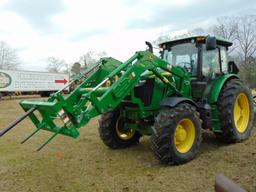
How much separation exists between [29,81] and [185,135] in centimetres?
2505

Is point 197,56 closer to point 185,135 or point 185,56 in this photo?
point 185,56

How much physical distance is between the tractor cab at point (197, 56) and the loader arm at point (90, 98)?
552 millimetres

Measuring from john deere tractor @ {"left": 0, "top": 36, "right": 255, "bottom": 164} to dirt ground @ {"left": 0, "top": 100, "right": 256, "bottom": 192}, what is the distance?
1.07 feet

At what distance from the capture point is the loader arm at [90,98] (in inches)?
173

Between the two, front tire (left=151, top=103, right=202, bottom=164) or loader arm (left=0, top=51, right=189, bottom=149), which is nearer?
loader arm (left=0, top=51, right=189, bottom=149)

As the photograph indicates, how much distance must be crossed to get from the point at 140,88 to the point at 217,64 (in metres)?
1.97

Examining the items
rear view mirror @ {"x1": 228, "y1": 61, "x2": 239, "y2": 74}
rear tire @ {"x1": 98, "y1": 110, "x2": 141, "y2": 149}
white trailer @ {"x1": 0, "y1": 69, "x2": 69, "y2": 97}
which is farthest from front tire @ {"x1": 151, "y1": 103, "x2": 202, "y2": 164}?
white trailer @ {"x1": 0, "y1": 69, "x2": 69, "y2": 97}

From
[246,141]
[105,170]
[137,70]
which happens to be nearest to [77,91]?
[137,70]

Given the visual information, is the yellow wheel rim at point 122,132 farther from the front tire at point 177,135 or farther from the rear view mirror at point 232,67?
the rear view mirror at point 232,67

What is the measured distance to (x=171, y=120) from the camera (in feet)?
16.1

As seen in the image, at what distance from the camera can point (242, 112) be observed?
682cm

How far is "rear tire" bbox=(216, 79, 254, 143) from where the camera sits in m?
5.91

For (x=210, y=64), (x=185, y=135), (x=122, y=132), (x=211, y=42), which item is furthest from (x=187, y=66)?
(x=122, y=132)

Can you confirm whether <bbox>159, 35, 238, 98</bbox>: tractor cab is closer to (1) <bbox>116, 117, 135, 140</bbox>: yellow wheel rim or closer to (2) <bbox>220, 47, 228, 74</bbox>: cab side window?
(2) <bbox>220, 47, 228, 74</bbox>: cab side window
